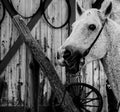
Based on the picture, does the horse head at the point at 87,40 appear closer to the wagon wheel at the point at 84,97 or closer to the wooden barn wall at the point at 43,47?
the wagon wheel at the point at 84,97

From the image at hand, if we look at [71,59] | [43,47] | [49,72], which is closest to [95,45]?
[71,59]

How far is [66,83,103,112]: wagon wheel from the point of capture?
6027 millimetres

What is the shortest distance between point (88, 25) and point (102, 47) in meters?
0.21

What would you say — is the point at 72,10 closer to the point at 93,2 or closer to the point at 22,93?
the point at 93,2

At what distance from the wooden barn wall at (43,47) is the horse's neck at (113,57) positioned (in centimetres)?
398

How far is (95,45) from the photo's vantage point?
2795 millimetres

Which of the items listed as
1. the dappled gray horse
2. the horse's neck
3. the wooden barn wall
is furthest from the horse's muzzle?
the wooden barn wall

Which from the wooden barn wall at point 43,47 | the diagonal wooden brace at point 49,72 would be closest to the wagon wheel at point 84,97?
the wooden barn wall at point 43,47

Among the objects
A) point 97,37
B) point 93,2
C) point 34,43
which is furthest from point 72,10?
point 97,37

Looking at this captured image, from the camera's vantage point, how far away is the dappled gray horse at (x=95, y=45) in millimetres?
2701

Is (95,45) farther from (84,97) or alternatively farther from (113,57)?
(84,97)

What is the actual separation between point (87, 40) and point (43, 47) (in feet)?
13.5

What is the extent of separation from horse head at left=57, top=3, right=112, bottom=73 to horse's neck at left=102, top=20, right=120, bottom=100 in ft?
0.13

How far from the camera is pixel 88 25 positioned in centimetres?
277
